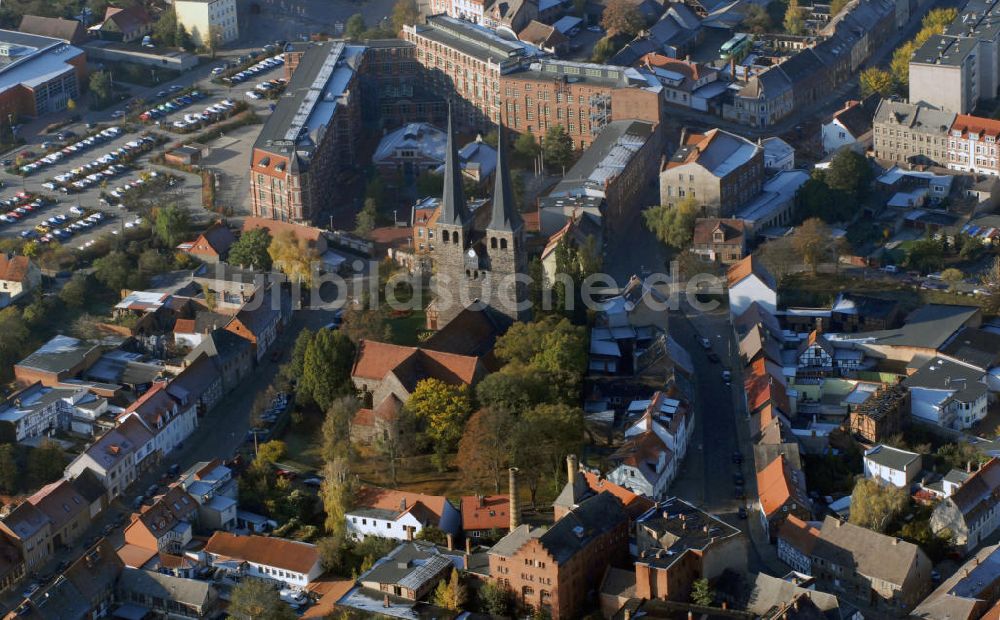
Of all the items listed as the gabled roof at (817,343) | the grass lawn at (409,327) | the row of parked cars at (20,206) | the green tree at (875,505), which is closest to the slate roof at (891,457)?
the green tree at (875,505)

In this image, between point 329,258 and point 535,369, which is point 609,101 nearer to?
point 329,258

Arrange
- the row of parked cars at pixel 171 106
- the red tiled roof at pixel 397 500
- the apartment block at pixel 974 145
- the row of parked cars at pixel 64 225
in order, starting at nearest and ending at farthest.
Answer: the red tiled roof at pixel 397 500
the row of parked cars at pixel 64 225
the apartment block at pixel 974 145
the row of parked cars at pixel 171 106

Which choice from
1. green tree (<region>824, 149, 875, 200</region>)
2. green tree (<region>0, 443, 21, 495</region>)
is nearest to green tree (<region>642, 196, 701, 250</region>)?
green tree (<region>824, 149, 875, 200</region>)

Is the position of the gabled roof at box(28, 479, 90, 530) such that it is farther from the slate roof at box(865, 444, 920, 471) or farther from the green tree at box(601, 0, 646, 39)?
the green tree at box(601, 0, 646, 39)

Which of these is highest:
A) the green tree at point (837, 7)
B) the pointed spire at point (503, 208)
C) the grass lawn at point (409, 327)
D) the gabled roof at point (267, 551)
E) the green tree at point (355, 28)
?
the pointed spire at point (503, 208)

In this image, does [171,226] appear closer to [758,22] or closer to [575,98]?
[575,98]

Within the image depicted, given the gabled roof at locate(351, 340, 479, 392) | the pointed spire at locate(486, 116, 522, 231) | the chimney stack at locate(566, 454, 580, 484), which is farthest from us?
the pointed spire at locate(486, 116, 522, 231)

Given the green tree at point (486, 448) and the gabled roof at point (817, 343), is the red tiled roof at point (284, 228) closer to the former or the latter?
the green tree at point (486, 448)

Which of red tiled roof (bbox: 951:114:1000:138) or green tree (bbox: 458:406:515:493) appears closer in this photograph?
green tree (bbox: 458:406:515:493)
